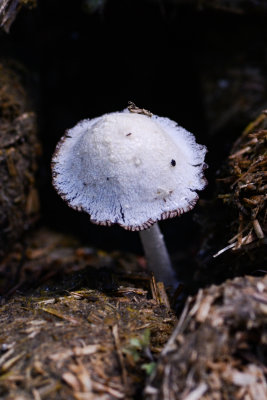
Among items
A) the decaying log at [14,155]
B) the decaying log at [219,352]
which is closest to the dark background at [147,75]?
the decaying log at [14,155]

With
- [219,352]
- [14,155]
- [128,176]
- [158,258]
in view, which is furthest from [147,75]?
[219,352]

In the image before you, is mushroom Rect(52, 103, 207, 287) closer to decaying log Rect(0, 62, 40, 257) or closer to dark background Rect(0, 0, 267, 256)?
decaying log Rect(0, 62, 40, 257)

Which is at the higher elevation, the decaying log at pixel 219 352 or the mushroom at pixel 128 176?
the mushroom at pixel 128 176

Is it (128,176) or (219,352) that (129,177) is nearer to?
(128,176)

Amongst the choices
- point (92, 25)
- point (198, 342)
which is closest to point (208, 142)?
point (92, 25)

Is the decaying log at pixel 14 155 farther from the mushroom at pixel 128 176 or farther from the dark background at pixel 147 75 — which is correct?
the mushroom at pixel 128 176

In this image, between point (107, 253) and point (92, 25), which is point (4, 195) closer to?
point (107, 253)
